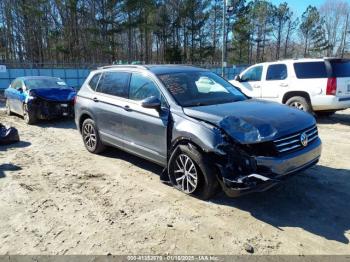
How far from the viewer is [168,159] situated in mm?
4844

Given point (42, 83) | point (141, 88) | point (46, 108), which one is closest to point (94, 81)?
point (141, 88)

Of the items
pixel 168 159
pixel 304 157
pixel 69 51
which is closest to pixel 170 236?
pixel 168 159

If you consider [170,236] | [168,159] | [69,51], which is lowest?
[170,236]

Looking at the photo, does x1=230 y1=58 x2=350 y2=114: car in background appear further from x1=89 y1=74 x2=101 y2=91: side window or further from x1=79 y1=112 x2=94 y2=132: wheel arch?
x1=79 y1=112 x2=94 y2=132: wheel arch

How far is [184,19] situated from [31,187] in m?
49.7

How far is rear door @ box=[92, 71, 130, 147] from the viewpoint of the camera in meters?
5.76

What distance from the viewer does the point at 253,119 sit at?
4.18 metres

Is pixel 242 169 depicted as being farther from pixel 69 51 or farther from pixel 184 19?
pixel 184 19

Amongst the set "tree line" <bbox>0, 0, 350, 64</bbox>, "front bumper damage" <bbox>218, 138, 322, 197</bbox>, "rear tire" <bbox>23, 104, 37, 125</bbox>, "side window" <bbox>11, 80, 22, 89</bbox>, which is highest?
"tree line" <bbox>0, 0, 350, 64</bbox>

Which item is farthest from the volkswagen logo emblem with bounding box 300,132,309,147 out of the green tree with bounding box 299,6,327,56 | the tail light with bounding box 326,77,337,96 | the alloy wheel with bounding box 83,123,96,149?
the green tree with bounding box 299,6,327,56

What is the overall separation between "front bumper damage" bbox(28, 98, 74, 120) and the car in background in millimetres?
6331

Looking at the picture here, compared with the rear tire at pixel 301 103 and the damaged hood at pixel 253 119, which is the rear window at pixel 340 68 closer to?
the rear tire at pixel 301 103

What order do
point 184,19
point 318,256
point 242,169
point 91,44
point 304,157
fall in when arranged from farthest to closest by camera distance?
point 184,19, point 91,44, point 304,157, point 242,169, point 318,256

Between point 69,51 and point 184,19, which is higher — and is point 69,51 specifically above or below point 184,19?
below
